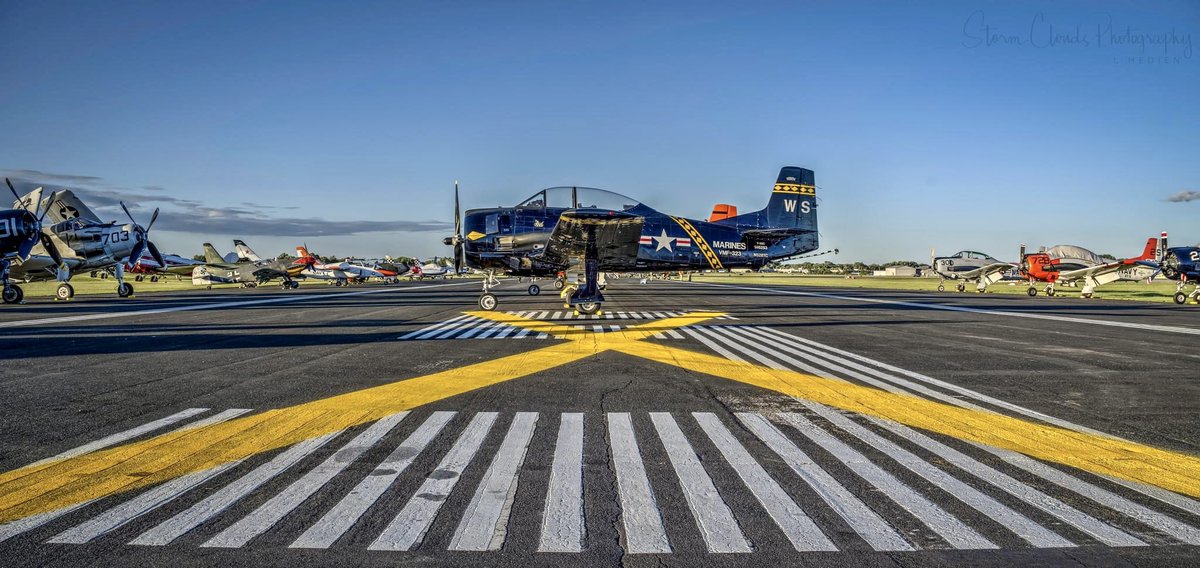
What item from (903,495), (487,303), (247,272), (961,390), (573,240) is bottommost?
(961,390)

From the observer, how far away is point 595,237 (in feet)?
54.2

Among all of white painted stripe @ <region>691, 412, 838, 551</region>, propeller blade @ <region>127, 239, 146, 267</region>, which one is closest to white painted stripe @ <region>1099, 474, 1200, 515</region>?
white painted stripe @ <region>691, 412, 838, 551</region>

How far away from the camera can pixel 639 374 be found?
7305 mm

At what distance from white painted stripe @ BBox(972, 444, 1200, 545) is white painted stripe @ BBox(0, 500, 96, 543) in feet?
18.4

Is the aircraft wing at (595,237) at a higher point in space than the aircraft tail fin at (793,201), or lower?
lower

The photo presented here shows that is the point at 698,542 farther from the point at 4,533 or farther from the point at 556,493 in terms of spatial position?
the point at 4,533

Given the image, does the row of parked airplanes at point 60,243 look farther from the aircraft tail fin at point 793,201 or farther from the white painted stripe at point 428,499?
the aircraft tail fin at point 793,201

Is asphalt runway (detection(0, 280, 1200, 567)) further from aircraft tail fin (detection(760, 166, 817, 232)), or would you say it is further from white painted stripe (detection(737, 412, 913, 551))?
aircraft tail fin (detection(760, 166, 817, 232))

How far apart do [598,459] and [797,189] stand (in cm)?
2234

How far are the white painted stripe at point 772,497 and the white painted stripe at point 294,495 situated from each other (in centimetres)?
258

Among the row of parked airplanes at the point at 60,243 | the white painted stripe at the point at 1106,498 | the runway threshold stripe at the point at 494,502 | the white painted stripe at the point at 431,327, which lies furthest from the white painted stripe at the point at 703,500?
the row of parked airplanes at the point at 60,243

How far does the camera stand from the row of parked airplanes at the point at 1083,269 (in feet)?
86.8

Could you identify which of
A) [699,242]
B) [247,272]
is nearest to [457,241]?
[699,242]

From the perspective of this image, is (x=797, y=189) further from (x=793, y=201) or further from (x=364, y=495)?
(x=364, y=495)
